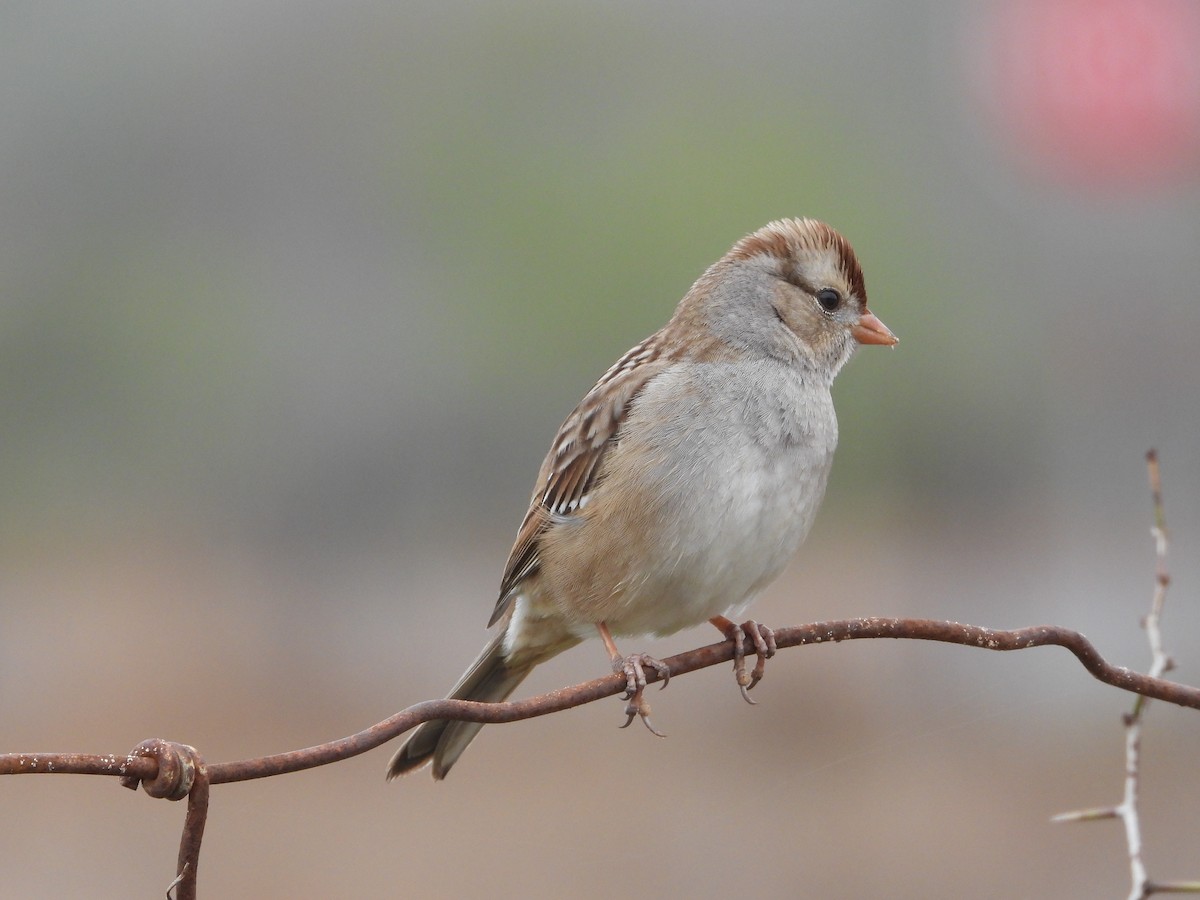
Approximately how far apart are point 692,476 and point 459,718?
1299mm

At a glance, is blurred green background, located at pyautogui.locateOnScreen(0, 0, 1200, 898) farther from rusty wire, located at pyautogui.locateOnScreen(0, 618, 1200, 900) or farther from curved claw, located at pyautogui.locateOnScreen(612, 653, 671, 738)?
rusty wire, located at pyautogui.locateOnScreen(0, 618, 1200, 900)

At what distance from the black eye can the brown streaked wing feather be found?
415mm

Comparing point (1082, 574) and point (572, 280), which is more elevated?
point (572, 280)

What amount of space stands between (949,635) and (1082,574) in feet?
38.3

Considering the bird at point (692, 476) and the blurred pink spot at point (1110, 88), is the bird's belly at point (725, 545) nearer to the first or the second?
the bird at point (692, 476)

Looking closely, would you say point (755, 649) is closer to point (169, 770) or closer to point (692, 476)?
point (692, 476)

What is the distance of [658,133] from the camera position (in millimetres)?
16344

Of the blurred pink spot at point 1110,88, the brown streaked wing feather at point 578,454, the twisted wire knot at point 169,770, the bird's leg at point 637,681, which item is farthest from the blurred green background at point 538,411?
the twisted wire knot at point 169,770

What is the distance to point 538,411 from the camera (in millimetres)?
15742

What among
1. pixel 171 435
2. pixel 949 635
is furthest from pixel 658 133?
pixel 949 635

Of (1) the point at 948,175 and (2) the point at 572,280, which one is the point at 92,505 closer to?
(2) the point at 572,280

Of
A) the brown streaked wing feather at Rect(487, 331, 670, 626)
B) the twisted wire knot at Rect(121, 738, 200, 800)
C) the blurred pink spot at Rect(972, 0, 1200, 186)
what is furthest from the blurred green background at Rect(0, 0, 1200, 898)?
the twisted wire knot at Rect(121, 738, 200, 800)

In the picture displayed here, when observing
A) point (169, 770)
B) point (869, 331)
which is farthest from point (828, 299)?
point (169, 770)

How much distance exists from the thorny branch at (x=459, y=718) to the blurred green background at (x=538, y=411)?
660 centimetres
